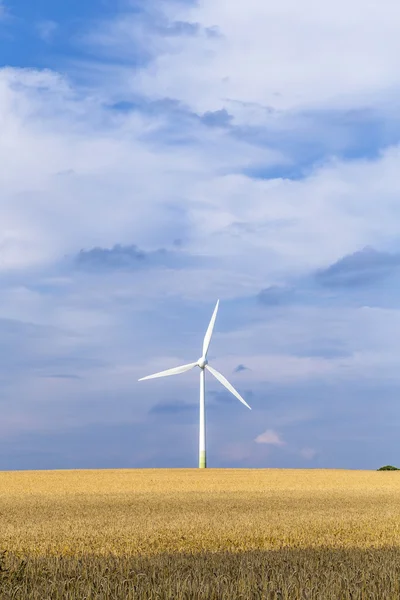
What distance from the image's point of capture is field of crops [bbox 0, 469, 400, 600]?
1420cm

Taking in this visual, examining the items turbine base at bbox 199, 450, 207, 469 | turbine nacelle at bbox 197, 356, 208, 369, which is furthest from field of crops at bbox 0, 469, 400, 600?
turbine base at bbox 199, 450, 207, 469

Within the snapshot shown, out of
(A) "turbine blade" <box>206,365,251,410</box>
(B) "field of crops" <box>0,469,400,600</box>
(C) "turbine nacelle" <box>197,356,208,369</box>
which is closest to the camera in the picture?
(B) "field of crops" <box>0,469,400,600</box>

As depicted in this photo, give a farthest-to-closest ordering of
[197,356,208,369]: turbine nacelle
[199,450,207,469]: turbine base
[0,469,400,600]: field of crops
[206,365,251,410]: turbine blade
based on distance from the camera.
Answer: [199,450,207,469]: turbine base < [197,356,208,369]: turbine nacelle < [206,365,251,410]: turbine blade < [0,469,400,600]: field of crops

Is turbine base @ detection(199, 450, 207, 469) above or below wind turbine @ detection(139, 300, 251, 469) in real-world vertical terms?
below

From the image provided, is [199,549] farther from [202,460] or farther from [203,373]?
[202,460]

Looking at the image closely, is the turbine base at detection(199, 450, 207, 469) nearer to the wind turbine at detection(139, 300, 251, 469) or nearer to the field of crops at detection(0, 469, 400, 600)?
the wind turbine at detection(139, 300, 251, 469)

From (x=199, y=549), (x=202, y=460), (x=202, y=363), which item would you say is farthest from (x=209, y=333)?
(x=199, y=549)

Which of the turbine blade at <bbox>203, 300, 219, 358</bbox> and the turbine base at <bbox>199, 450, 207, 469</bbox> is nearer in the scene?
the turbine blade at <bbox>203, 300, 219, 358</bbox>

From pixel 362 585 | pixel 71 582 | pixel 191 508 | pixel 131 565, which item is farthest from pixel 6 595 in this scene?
pixel 191 508

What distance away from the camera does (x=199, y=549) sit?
2117 centimetres

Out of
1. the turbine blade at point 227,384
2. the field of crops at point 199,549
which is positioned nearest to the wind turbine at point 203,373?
the turbine blade at point 227,384

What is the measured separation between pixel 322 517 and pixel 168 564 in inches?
618

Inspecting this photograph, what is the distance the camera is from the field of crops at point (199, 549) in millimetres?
14195

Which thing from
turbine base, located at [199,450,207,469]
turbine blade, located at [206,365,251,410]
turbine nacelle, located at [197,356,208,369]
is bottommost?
turbine base, located at [199,450,207,469]
